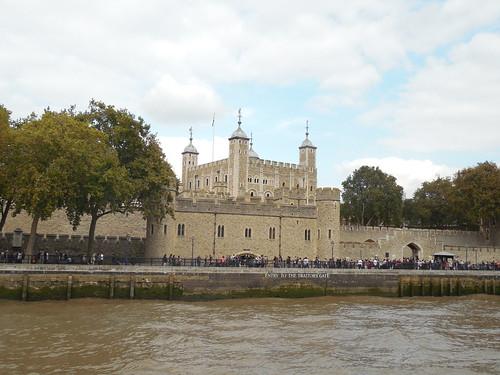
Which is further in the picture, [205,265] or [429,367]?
[205,265]

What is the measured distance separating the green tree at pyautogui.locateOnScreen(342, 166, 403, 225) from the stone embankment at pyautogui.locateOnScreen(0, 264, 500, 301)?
29871 millimetres

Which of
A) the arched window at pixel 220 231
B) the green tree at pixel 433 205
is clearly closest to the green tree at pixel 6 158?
the arched window at pixel 220 231

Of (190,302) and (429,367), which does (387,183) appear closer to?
(190,302)

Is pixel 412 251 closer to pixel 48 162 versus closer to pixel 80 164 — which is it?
pixel 80 164

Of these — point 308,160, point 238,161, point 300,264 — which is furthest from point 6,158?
point 308,160

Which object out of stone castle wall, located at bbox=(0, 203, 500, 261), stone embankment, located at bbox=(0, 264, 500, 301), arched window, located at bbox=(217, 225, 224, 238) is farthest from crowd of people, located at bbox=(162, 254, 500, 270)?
arched window, located at bbox=(217, 225, 224, 238)

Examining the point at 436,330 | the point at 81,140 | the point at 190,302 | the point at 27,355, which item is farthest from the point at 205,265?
the point at 27,355

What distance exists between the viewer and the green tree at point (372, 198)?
7462 centimetres

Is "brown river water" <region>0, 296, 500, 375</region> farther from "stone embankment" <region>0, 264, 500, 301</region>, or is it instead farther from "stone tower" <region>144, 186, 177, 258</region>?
"stone tower" <region>144, 186, 177, 258</region>

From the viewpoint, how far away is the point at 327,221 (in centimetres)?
5072

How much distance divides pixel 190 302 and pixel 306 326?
30.8ft

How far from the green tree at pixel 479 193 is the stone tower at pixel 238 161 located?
1219 inches

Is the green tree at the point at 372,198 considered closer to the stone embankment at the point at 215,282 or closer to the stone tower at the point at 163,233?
the stone embankment at the point at 215,282

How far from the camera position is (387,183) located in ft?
248
